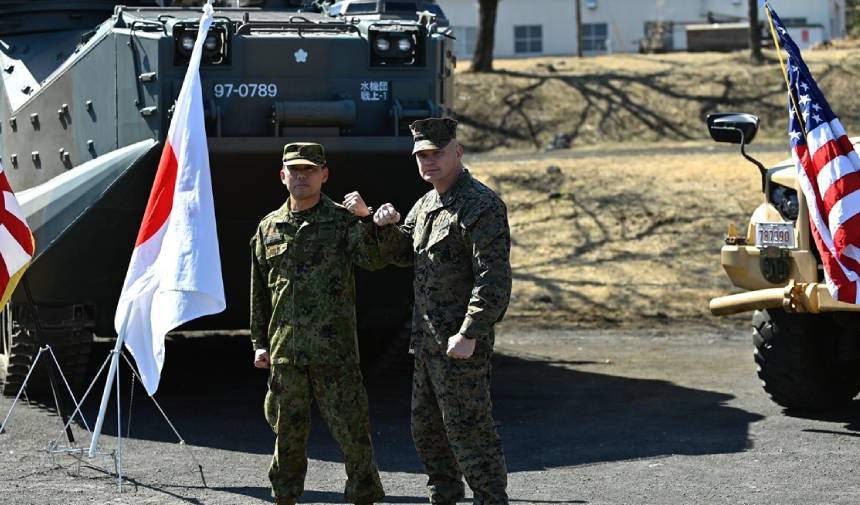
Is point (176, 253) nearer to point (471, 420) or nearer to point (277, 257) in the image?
point (277, 257)

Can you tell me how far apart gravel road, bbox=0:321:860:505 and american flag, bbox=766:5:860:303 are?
3.29ft

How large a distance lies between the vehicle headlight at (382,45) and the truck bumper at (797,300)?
98.4 inches

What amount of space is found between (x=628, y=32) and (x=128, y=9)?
36841 millimetres

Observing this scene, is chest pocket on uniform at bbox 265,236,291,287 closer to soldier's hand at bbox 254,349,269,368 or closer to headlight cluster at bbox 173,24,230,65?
soldier's hand at bbox 254,349,269,368

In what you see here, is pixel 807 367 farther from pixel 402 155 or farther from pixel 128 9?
pixel 128 9

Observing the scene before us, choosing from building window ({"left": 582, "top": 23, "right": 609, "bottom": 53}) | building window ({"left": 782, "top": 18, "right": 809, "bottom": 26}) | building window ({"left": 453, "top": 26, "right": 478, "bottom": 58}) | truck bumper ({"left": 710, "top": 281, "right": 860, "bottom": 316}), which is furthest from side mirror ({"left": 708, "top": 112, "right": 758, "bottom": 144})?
building window ({"left": 782, "top": 18, "right": 809, "bottom": 26})

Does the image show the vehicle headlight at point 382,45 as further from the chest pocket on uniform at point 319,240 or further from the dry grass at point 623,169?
the dry grass at point 623,169

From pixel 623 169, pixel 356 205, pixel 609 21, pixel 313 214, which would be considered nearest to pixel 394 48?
pixel 313 214

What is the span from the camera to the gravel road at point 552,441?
7.58 meters

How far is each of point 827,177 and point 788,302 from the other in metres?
0.86

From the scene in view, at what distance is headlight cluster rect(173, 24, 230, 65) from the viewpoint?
911cm

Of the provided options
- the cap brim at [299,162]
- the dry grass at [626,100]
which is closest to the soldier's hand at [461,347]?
the cap brim at [299,162]

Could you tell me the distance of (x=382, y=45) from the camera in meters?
9.43

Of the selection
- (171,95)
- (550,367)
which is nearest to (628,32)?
(550,367)
